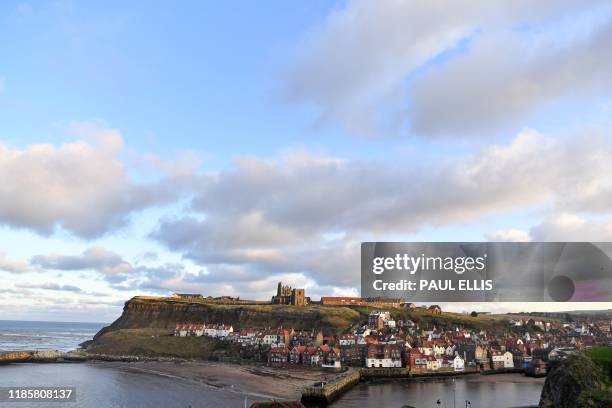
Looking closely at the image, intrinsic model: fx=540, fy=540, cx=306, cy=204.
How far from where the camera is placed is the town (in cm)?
10081

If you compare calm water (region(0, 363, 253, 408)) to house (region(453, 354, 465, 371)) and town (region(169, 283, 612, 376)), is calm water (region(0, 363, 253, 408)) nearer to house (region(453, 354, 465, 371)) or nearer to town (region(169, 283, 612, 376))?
town (region(169, 283, 612, 376))

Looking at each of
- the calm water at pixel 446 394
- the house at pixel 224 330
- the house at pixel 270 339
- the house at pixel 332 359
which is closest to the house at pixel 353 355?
the house at pixel 332 359

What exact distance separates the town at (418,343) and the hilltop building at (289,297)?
18544mm

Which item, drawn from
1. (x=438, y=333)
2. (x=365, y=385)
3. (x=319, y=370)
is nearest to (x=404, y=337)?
(x=438, y=333)

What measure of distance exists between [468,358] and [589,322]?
94960 mm

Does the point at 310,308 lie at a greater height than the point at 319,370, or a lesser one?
greater

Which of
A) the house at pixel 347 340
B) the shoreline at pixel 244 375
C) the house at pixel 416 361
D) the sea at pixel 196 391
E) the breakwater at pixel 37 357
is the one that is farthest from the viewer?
the house at pixel 347 340

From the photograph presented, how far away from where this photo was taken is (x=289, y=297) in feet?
613

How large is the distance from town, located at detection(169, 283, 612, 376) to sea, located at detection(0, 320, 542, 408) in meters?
11.7

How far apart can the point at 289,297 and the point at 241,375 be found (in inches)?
3919

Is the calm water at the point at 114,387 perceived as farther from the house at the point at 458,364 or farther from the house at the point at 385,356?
the house at the point at 458,364

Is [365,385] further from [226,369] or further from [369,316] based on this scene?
[369,316]

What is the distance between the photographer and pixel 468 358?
10806 cm

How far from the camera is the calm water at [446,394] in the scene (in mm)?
63438
